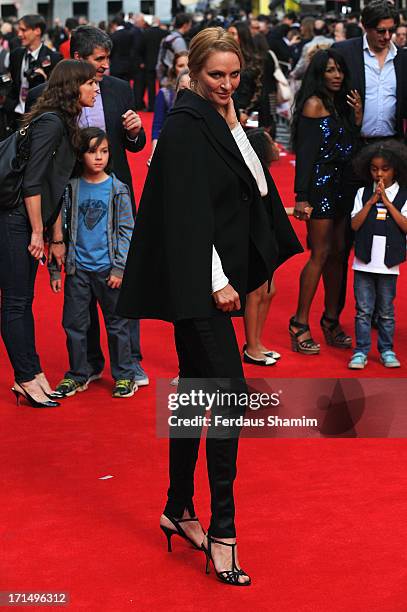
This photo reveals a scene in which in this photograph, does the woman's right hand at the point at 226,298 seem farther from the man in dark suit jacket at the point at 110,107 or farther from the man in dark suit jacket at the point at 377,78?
the man in dark suit jacket at the point at 377,78

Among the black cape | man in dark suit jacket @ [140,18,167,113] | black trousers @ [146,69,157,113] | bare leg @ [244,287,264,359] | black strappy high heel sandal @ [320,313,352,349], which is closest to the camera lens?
the black cape

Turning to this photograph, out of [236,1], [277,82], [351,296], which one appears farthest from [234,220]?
[236,1]

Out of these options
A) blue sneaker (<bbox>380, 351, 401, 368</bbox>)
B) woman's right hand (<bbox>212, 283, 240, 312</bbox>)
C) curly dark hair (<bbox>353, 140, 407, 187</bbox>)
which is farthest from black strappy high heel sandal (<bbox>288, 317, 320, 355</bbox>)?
woman's right hand (<bbox>212, 283, 240, 312</bbox>)

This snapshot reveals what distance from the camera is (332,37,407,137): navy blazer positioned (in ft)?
25.8

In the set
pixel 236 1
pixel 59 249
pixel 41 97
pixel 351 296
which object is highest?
pixel 41 97

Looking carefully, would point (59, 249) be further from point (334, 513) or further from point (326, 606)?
point (326, 606)

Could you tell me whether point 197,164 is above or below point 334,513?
above

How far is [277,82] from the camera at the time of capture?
13.6 metres

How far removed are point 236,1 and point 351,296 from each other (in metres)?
39.5

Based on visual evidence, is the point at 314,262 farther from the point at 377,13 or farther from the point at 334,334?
the point at 377,13

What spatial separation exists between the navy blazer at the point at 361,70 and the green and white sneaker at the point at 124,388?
2.35 metres

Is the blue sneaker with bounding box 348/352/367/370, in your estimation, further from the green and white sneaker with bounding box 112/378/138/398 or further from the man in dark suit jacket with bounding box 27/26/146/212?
the man in dark suit jacket with bounding box 27/26/146/212

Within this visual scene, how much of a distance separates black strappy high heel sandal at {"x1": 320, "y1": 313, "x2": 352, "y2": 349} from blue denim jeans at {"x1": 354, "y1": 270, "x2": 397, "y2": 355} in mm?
365

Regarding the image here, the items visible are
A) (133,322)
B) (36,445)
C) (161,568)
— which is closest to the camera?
(161,568)
